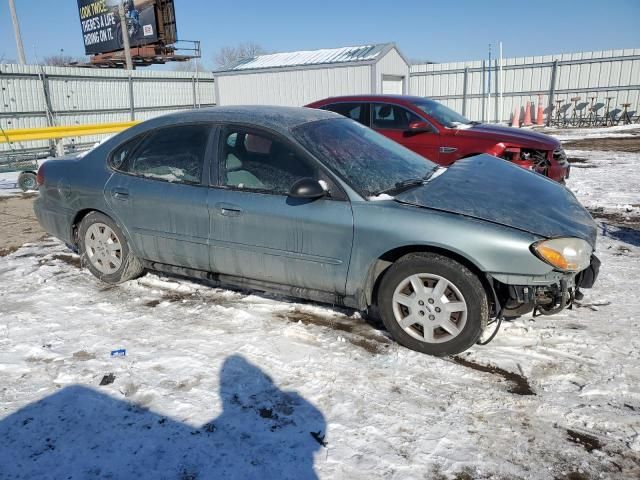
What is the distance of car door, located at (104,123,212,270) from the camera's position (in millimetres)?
3850

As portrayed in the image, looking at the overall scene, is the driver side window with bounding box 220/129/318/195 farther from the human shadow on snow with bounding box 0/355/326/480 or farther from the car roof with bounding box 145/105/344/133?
the human shadow on snow with bounding box 0/355/326/480

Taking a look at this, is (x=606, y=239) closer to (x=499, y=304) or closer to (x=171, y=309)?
(x=499, y=304)

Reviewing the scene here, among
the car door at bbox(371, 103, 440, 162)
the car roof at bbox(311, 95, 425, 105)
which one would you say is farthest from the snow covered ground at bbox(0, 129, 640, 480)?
the car roof at bbox(311, 95, 425, 105)

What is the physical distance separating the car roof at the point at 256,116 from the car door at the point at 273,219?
89 mm

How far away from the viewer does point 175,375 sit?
3031 millimetres

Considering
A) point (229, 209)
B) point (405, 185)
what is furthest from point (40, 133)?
point (405, 185)

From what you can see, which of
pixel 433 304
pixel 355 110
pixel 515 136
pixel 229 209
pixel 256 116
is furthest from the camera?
pixel 355 110

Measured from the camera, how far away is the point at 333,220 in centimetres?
329

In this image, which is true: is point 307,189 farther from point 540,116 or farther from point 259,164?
point 540,116

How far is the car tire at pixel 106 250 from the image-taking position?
173 inches

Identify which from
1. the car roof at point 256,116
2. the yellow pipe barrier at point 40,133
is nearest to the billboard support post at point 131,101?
the yellow pipe barrier at point 40,133

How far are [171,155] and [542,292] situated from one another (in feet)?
9.73

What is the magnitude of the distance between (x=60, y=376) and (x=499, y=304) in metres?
2.79

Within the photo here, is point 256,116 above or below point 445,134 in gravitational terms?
above
